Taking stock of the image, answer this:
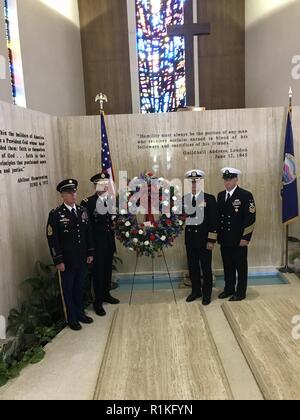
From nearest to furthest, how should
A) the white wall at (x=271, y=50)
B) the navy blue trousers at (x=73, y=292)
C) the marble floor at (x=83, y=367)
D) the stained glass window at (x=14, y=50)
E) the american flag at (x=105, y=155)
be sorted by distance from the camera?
the marble floor at (x=83, y=367) → the navy blue trousers at (x=73, y=292) → the american flag at (x=105, y=155) → the stained glass window at (x=14, y=50) → the white wall at (x=271, y=50)

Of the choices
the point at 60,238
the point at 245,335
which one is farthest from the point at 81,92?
the point at 245,335

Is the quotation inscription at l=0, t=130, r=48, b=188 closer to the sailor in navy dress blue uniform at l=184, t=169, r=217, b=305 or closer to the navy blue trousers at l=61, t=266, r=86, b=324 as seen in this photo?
the navy blue trousers at l=61, t=266, r=86, b=324

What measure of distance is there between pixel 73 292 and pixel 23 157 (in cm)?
141

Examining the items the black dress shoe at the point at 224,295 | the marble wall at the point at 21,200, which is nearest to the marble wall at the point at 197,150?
the marble wall at the point at 21,200

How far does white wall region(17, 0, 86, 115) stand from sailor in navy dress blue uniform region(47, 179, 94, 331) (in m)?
2.13

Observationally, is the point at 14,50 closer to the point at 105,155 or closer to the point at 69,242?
the point at 105,155

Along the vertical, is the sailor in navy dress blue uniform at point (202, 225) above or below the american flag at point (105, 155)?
below

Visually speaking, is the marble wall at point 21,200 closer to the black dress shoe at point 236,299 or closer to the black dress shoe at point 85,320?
the black dress shoe at point 85,320

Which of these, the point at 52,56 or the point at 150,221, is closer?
the point at 150,221

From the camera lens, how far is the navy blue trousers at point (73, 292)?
3117 millimetres

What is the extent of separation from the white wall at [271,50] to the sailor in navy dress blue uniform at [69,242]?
151 inches

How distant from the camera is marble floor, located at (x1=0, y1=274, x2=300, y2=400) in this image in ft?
7.34

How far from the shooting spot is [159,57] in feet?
23.6

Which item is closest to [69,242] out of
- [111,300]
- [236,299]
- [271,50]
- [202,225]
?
[111,300]
